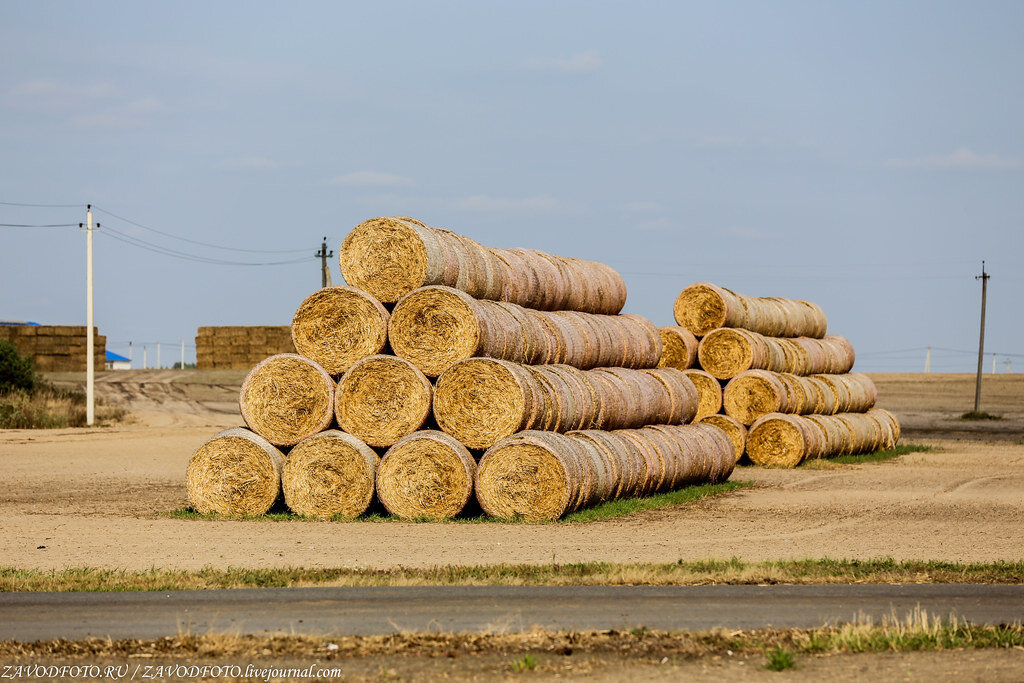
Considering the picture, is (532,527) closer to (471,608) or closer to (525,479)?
(525,479)

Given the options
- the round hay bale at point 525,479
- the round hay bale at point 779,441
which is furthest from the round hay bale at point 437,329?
the round hay bale at point 779,441

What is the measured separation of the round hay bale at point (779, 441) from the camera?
25.3 m

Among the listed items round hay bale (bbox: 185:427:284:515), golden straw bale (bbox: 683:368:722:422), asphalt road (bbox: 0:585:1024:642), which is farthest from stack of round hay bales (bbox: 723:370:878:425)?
asphalt road (bbox: 0:585:1024:642)

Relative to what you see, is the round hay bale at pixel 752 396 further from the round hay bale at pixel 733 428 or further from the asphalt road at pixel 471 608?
the asphalt road at pixel 471 608

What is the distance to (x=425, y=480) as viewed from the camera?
1537cm

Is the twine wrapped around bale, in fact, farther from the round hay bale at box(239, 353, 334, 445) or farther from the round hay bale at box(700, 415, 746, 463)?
the round hay bale at box(700, 415, 746, 463)

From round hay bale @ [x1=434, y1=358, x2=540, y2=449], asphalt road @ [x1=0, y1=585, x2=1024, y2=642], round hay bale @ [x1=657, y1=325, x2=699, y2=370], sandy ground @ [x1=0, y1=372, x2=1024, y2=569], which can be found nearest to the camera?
asphalt road @ [x1=0, y1=585, x2=1024, y2=642]

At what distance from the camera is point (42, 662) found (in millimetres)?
7883

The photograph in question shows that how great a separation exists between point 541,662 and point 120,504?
1089cm

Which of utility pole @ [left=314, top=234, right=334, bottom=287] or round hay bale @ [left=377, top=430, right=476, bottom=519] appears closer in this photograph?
round hay bale @ [left=377, top=430, right=476, bottom=519]

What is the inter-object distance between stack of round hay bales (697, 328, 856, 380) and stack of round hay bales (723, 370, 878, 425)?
0.87ft

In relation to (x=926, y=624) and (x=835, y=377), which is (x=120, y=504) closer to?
(x=926, y=624)

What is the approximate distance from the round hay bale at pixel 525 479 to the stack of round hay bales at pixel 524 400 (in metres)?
0.32

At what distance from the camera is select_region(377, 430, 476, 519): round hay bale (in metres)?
15.4
